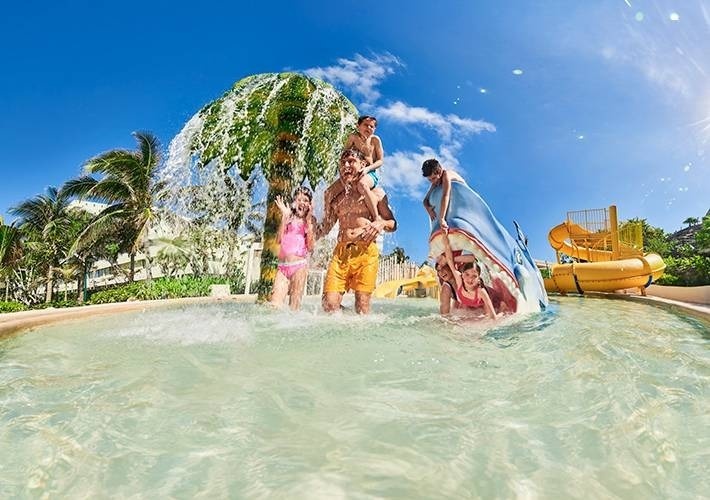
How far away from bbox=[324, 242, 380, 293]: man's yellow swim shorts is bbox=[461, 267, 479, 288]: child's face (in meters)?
1.03

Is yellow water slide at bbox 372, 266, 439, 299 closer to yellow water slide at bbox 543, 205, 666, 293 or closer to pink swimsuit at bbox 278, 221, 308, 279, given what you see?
yellow water slide at bbox 543, 205, 666, 293

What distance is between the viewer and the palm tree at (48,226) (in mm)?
23466

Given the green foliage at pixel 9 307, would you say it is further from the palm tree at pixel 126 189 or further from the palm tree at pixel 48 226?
the palm tree at pixel 48 226

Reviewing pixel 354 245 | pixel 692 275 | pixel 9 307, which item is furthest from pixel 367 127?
pixel 692 275

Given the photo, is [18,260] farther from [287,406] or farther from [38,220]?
[287,406]

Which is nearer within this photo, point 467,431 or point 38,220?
point 467,431

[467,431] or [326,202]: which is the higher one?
[326,202]

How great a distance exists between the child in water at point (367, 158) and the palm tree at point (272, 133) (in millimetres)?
2605

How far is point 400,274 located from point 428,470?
14708 mm

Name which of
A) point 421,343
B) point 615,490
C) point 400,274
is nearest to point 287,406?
point 615,490

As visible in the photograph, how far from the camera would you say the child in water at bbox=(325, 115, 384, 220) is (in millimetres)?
4742

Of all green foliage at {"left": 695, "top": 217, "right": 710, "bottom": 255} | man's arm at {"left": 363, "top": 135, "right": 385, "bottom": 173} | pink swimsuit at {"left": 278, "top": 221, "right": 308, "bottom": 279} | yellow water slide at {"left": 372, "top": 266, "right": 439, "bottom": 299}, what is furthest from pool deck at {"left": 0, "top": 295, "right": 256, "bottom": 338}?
green foliage at {"left": 695, "top": 217, "right": 710, "bottom": 255}

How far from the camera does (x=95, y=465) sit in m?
1.33

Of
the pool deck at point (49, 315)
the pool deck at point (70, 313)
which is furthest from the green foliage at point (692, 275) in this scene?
the pool deck at point (49, 315)
